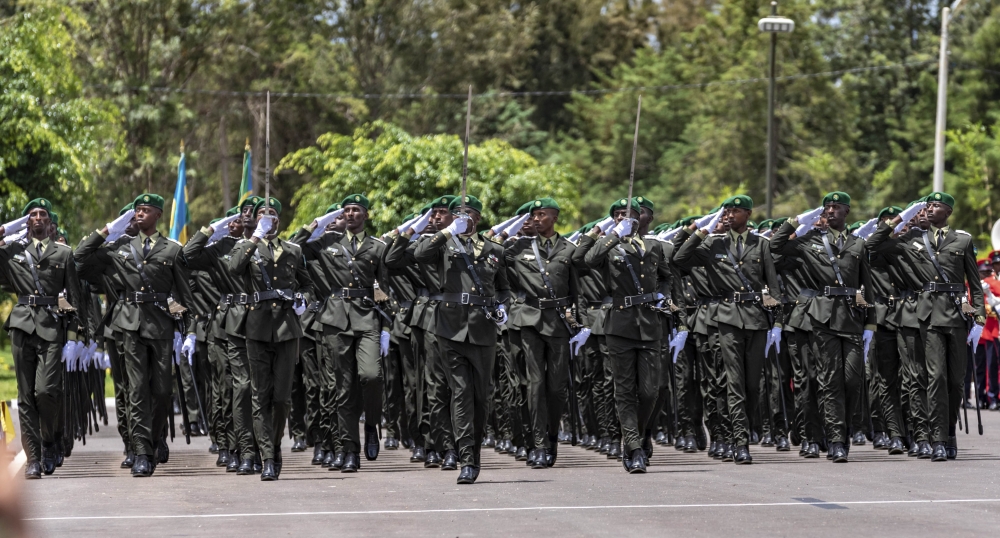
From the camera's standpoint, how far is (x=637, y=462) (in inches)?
474

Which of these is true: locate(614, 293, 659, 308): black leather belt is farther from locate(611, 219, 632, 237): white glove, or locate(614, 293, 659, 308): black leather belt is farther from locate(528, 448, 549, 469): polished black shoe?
locate(528, 448, 549, 469): polished black shoe

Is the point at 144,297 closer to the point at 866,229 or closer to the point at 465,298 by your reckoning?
the point at 465,298

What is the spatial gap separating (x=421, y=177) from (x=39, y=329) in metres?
19.1

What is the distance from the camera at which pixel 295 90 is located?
155ft

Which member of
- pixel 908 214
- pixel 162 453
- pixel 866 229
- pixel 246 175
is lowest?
pixel 162 453

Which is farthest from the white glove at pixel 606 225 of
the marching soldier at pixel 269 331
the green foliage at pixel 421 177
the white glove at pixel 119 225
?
the green foliage at pixel 421 177

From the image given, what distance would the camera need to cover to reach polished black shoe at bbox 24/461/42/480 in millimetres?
12125

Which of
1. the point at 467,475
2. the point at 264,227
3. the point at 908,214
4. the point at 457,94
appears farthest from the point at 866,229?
the point at 457,94

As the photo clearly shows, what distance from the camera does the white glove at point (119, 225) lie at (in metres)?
12.1

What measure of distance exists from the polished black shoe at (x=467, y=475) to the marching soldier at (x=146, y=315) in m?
2.49

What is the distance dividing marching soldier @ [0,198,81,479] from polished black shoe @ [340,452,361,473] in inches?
86.1

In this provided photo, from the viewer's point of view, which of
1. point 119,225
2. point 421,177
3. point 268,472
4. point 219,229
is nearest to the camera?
point 268,472

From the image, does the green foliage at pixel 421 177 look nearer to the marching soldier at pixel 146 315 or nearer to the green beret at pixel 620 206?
the green beret at pixel 620 206

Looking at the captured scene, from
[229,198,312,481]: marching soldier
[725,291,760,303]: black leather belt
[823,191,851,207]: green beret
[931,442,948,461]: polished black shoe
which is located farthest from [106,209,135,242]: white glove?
[931,442,948,461]: polished black shoe
